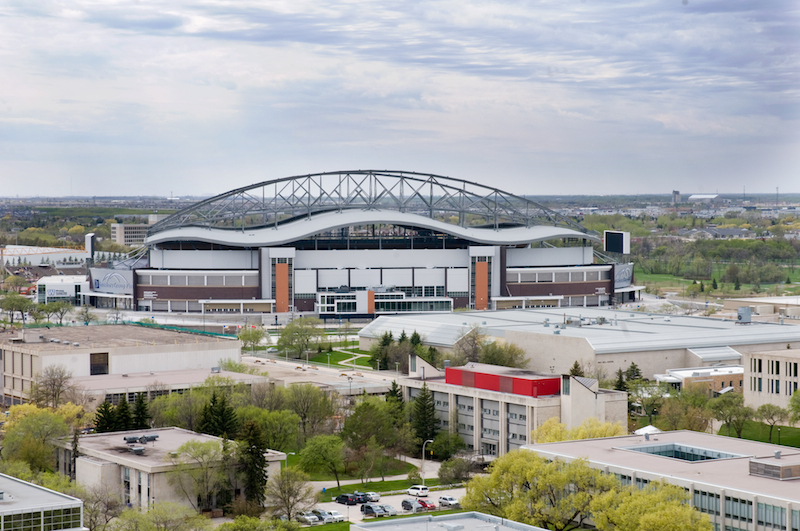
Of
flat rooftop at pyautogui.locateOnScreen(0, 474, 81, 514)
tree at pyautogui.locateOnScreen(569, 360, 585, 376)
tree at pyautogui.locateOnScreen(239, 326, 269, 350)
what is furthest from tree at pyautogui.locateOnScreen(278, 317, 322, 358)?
flat rooftop at pyautogui.locateOnScreen(0, 474, 81, 514)

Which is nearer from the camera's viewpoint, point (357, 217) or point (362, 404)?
point (362, 404)

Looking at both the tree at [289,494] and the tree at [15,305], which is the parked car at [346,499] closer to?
the tree at [289,494]

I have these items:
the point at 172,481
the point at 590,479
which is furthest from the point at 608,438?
the point at 172,481

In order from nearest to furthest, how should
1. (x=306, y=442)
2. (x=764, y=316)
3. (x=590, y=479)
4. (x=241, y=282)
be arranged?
(x=590, y=479) < (x=306, y=442) < (x=764, y=316) < (x=241, y=282)

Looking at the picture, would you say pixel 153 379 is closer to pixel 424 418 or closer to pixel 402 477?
pixel 424 418

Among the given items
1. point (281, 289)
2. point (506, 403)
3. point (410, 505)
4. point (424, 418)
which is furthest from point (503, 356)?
point (281, 289)

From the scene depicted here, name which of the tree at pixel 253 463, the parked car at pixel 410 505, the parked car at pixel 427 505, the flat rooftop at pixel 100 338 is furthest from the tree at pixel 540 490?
the flat rooftop at pixel 100 338

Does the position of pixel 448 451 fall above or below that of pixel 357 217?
below

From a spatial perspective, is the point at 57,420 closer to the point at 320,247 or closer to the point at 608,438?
the point at 608,438
